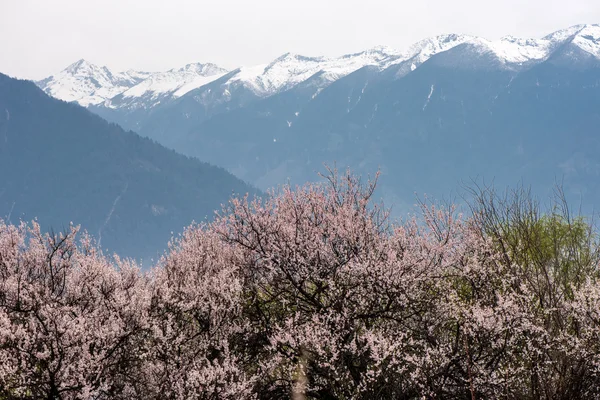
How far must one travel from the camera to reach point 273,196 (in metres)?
23.5

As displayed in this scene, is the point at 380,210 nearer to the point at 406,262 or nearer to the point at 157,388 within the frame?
the point at 406,262

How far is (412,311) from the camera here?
19.4 m

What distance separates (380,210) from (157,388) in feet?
34.4

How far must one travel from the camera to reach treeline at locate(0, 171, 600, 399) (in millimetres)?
16453

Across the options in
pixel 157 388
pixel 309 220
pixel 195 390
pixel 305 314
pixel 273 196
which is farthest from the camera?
pixel 273 196

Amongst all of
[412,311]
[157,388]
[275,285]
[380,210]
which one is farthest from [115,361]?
[380,210]

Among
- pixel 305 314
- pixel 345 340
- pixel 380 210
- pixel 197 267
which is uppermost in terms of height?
pixel 380 210

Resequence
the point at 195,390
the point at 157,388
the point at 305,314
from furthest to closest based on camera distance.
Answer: the point at 305,314
the point at 157,388
the point at 195,390

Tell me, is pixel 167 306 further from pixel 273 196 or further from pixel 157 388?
pixel 273 196

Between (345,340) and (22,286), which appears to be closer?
(345,340)

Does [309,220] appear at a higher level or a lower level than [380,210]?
lower

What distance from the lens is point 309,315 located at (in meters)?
19.6

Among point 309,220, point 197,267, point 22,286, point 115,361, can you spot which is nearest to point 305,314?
point 309,220

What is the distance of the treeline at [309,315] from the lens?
16.5m
